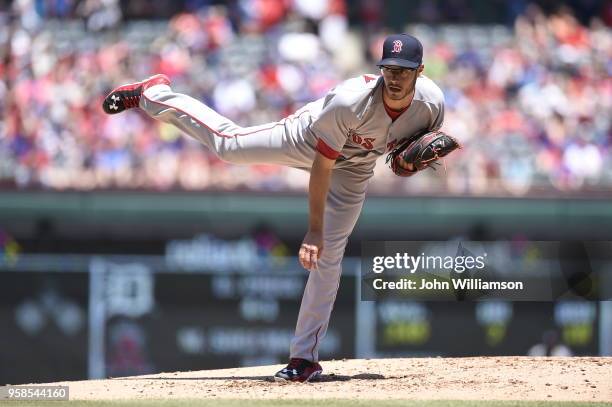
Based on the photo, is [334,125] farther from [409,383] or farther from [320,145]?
[409,383]

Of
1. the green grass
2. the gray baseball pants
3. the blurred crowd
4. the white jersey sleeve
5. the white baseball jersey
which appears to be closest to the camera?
the green grass

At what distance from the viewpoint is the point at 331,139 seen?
16.3ft

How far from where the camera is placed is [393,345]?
7.96m

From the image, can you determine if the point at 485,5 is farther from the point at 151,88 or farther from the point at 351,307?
the point at 151,88

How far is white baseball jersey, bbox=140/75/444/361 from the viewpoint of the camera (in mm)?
5070

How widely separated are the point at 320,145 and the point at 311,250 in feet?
1.53

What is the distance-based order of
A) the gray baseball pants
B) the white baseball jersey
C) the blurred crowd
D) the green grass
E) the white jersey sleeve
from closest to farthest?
the green grass, the white jersey sleeve, the white baseball jersey, the gray baseball pants, the blurred crowd

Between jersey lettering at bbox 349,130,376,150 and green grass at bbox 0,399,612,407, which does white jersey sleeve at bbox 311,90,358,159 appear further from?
green grass at bbox 0,399,612,407

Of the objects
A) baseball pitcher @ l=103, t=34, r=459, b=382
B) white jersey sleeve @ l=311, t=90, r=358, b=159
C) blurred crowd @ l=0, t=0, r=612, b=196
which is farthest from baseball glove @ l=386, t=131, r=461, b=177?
blurred crowd @ l=0, t=0, r=612, b=196

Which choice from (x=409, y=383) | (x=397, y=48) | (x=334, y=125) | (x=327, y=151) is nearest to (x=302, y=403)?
(x=409, y=383)

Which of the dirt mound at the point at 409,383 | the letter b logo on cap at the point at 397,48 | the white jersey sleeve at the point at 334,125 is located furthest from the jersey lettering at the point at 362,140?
the dirt mound at the point at 409,383

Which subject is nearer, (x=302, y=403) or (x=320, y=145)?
Answer: (x=302, y=403)

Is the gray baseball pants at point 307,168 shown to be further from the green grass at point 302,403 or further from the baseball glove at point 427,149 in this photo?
the green grass at point 302,403

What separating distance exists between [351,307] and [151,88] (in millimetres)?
2785
